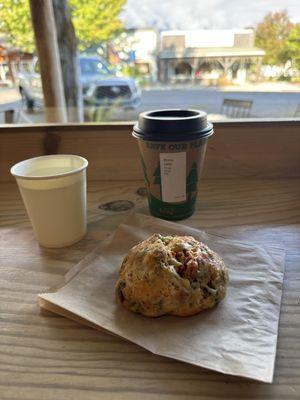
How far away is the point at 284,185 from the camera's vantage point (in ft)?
2.66

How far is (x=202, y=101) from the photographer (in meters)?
1.52

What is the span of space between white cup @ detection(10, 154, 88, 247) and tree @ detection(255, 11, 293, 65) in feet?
2.72

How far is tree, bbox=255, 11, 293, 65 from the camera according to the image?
1046mm

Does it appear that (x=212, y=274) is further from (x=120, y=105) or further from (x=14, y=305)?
(x=120, y=105)

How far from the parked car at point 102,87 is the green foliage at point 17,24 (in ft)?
1.14

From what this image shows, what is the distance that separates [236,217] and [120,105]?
48.9 inches

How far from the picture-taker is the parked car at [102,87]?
1.73 meters

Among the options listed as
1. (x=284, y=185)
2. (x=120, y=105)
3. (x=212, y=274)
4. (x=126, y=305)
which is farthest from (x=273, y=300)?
(x=120, y=105)

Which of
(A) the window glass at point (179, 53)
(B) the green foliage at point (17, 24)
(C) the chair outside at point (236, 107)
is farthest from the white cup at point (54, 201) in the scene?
(C) the chair outside at point (236, 107)

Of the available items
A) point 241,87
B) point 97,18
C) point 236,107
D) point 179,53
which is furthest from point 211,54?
point 97,18

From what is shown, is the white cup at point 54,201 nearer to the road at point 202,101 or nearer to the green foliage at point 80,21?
the road at point 202,101

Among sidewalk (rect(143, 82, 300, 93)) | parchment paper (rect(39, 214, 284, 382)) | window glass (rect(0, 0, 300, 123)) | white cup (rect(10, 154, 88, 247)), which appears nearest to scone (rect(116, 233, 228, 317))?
parchment paper (rect(39, 214, 284, 382))

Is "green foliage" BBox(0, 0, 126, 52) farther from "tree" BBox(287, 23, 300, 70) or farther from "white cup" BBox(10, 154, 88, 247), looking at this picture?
"white cup" BBox(10, 154, 88, 247)

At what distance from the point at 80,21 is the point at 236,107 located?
0.76m
